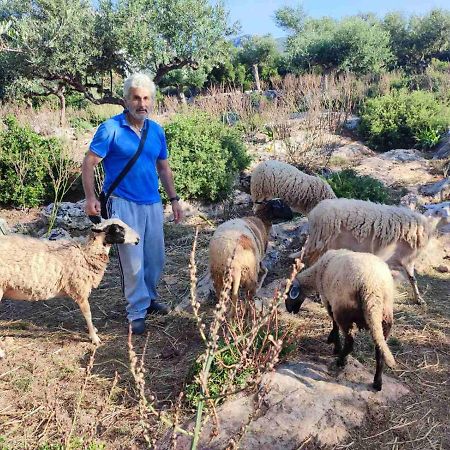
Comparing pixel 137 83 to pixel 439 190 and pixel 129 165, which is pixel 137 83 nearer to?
pixel 129 165

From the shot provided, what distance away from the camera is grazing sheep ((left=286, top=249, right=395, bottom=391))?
3.27 meters

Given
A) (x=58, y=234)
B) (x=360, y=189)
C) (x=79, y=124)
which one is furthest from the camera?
(x=79, y=124)

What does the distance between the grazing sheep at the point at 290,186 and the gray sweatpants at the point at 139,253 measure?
9.90ft

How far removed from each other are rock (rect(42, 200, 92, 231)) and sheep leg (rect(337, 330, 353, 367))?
18.7ft

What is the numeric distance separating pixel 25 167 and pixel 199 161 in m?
3.45

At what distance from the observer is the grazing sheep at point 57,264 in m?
3.94

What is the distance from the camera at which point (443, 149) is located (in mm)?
12258

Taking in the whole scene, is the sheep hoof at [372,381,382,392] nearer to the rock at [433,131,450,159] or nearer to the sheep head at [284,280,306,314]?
the sheep head at [284,280,306,314]

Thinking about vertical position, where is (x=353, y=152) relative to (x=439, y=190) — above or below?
above

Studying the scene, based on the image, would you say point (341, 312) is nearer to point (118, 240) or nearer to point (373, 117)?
point (118, 240)

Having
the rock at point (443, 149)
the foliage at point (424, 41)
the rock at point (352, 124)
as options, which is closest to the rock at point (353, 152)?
the rock at point (352, 124)

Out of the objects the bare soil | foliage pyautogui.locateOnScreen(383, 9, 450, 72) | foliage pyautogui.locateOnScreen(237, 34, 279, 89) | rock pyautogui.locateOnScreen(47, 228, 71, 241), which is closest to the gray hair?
the bare soil

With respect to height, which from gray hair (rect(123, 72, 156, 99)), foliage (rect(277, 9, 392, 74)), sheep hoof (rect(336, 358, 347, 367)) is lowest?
sheep hoof (rect(336, 358, 347, 367))

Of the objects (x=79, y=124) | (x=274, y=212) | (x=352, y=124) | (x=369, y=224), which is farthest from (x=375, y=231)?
(x=79, y=124)
